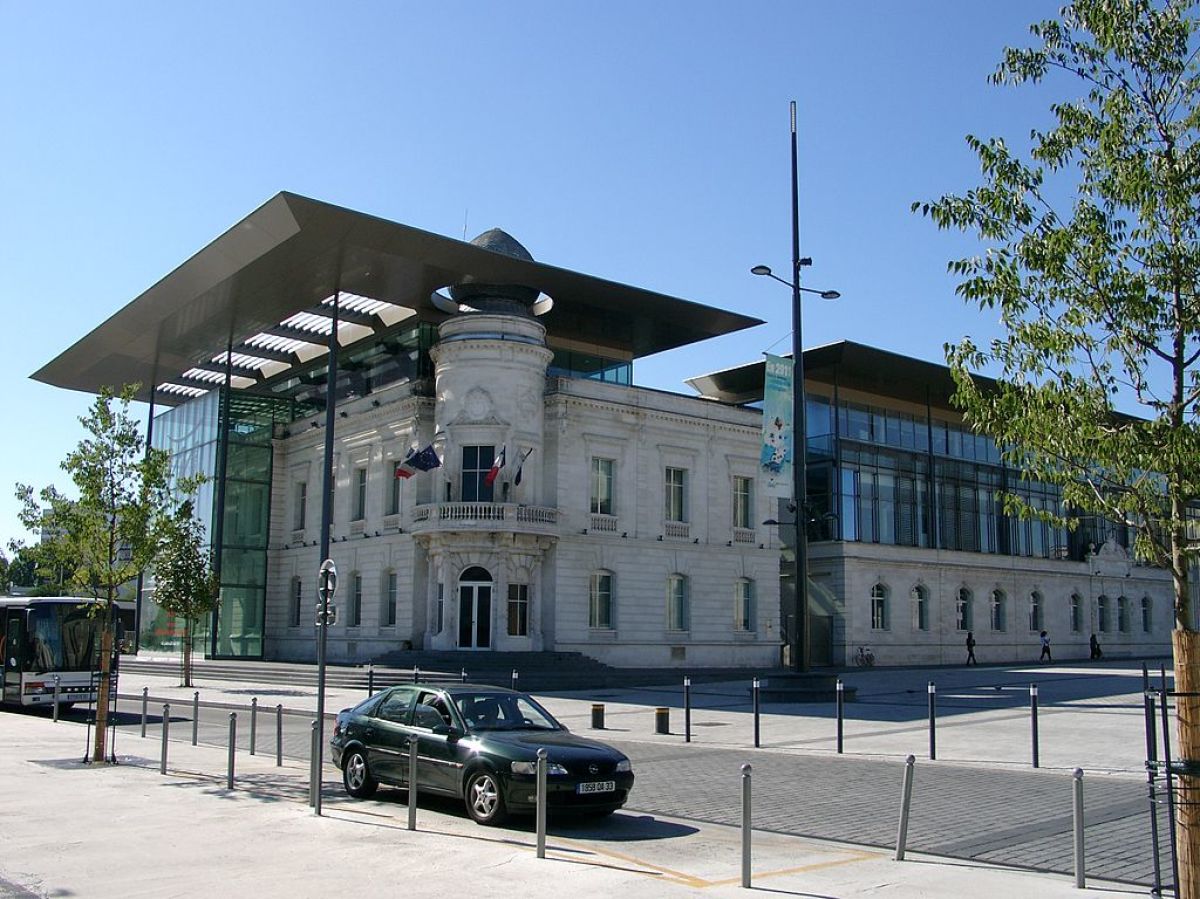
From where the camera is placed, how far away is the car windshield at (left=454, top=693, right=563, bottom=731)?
13305mm

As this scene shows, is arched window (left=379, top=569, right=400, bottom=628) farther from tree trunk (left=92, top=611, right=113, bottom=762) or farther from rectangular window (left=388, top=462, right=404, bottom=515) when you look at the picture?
tree trunk (left=92, top=611, right=113, bottom=762)

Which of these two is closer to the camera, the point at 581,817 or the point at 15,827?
the point at 15,827

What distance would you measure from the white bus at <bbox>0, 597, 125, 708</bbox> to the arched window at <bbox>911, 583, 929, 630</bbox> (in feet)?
135

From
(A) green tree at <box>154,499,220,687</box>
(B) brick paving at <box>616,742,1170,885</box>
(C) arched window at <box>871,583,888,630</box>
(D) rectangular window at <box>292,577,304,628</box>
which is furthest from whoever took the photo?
(C) arched window at <box>871,583,888,630</box>

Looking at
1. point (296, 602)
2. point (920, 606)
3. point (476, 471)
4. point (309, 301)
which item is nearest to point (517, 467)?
point (476, 471)

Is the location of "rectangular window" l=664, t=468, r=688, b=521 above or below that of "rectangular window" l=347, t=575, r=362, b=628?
above

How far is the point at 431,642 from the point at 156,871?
31.7m

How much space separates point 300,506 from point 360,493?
19.8 feet

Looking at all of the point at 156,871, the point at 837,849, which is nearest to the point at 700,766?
the point at 837,849

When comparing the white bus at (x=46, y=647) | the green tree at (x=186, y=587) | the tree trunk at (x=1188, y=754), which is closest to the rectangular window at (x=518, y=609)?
the green tree at (x=186, y=587)

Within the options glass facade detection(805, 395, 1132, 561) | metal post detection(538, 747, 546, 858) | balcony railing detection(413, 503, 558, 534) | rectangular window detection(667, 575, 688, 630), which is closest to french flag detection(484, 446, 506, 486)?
balcony railing detection(413, 503, 558, 534)

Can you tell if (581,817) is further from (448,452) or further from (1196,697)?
(448,452)

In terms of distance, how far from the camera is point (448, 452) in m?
41.9

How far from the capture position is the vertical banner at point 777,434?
94.7 ft
